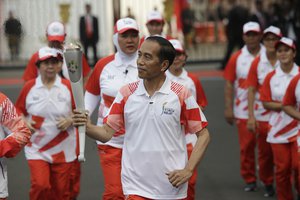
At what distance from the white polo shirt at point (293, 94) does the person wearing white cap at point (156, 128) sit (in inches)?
85.9

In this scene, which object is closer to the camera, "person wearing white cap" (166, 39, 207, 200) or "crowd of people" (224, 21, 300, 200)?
"person wearing white cap" (166, 39, 207, 200)

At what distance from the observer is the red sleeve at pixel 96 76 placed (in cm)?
778

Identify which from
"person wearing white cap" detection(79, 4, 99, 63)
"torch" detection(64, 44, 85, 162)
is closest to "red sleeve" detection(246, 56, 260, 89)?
"torch" detection(64, 44, 85, 162)

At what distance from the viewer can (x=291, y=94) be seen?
8.10m

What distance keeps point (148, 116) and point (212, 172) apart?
5.46m

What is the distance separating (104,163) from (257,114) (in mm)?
2916

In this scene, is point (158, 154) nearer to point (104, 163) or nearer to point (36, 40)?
point (104, 163)

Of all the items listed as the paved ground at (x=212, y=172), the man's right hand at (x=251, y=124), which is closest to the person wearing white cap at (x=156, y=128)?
the man's right hand at (x=251, y=124)

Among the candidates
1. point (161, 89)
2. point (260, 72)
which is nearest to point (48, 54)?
point (260, 72)

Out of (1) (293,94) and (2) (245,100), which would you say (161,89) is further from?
(2) (245,100)

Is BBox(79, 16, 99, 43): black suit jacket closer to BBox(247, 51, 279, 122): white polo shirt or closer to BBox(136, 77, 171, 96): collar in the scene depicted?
BBox(247, 51, 279, 122): white polo shirt

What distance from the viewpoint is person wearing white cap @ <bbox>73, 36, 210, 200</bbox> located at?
5.98 metres

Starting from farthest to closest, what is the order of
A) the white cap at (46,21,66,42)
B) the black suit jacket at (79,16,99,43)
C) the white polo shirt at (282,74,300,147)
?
1. the black suit jacket at (79,16,99,43)
2. the white cap at (46,21,66,42)
3. the white polo shirt at (282,74,300,147)

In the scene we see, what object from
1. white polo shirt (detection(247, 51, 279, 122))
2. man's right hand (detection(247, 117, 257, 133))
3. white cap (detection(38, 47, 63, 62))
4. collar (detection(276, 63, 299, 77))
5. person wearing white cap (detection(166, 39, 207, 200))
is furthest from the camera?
white polo shirt (detection(247, 51, 279, 122))
